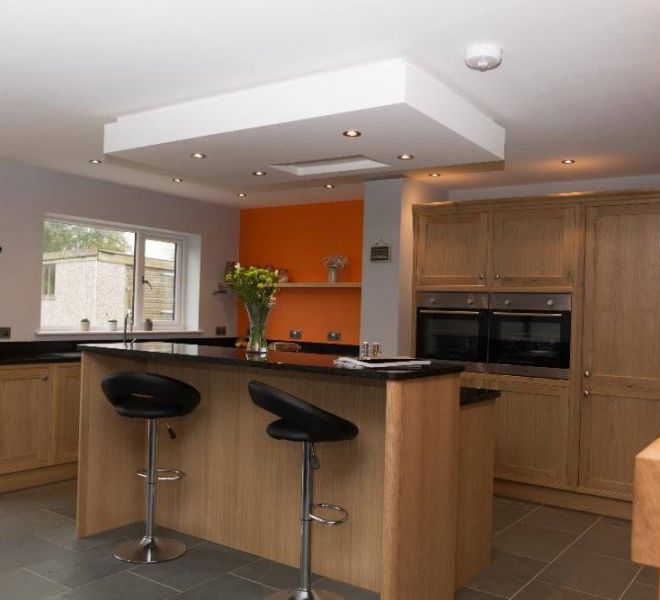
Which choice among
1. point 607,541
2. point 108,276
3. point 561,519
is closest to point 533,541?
point 607,541

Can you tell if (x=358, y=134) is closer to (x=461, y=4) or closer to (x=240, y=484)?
(x=461, y=4)

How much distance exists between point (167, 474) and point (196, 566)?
0.67 metres

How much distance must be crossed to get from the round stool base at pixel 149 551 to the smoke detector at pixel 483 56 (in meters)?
2.77

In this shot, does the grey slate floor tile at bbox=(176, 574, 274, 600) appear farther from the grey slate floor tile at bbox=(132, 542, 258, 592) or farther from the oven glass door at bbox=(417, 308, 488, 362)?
the oven glass door at bbox=(417, 308, 488, 362)

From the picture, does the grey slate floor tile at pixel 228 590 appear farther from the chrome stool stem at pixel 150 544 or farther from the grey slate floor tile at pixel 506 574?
the grey slate floor tile at pixel 506 574

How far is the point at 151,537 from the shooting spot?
3543 mm

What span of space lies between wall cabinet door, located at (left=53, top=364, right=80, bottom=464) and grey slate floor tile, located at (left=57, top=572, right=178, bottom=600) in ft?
6.44

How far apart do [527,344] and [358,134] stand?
2409 millimetres

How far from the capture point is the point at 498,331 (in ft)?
16.4

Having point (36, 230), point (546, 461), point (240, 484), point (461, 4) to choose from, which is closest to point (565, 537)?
point (546, 461)

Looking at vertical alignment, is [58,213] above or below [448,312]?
above

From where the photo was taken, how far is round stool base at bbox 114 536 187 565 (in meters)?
3.42

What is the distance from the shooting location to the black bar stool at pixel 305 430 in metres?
2.72

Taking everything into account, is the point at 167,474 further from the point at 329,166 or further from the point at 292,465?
the point at 329,166
